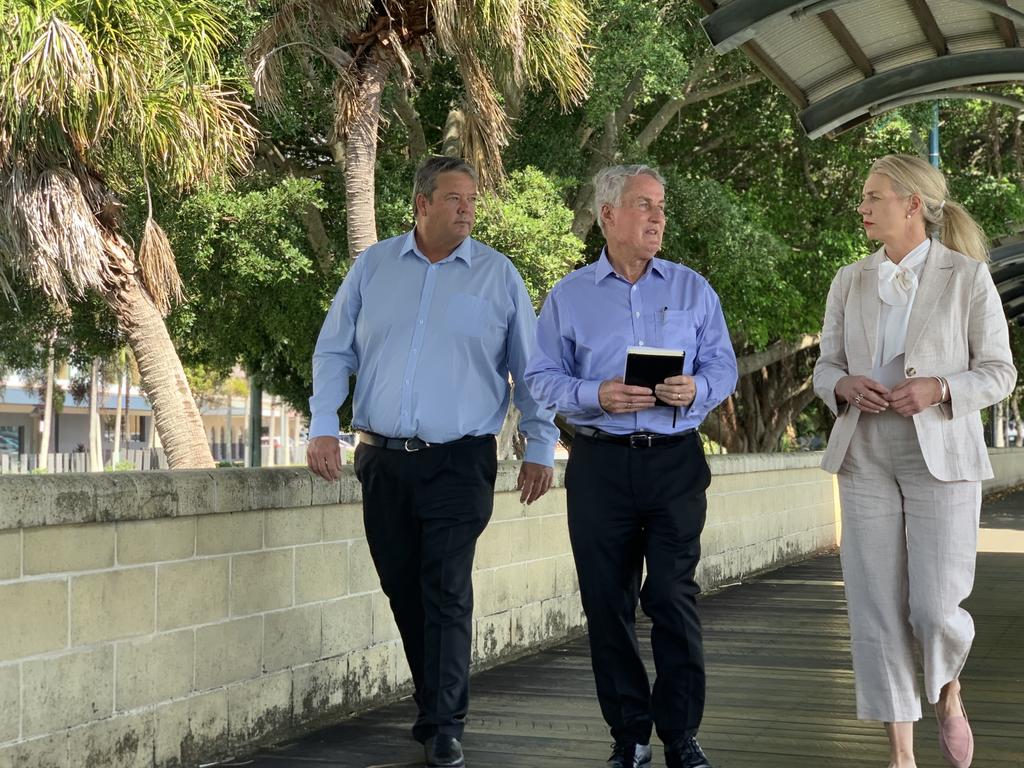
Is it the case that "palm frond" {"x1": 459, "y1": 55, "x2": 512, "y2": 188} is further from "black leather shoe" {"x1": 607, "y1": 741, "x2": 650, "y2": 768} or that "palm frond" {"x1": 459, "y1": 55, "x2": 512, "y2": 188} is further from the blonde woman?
"black leather shoe" {"x1": 607, "y1": 741, "x2": 650, "y2": 768}

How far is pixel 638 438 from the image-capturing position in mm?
4797

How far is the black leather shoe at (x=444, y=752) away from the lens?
509 cm

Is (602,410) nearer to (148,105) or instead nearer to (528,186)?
(148,105)

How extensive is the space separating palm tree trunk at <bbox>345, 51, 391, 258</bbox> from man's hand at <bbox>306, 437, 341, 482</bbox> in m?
10.7

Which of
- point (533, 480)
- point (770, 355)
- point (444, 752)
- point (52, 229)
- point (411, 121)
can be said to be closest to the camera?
point (444, 752)

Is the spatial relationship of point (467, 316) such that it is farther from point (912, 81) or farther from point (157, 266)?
point (157, 266)

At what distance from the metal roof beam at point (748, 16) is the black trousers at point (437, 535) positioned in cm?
288

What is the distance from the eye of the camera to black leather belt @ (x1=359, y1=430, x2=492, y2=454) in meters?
5.18

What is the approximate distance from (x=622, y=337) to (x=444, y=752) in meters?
1.54

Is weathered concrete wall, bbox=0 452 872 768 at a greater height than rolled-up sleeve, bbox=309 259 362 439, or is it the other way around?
rolled-up sleeve, bbox=309 259 362 439

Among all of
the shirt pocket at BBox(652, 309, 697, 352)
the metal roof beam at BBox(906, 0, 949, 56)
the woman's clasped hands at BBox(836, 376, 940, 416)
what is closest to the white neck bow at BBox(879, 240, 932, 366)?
the woman's clasped hands at BBox(836, 376, 940, 416)

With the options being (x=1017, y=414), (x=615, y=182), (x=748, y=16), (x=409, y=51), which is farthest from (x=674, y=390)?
(x=1017, y=414)

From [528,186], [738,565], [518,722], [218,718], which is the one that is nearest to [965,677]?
[518,722]

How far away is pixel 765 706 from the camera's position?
6.43 metres
